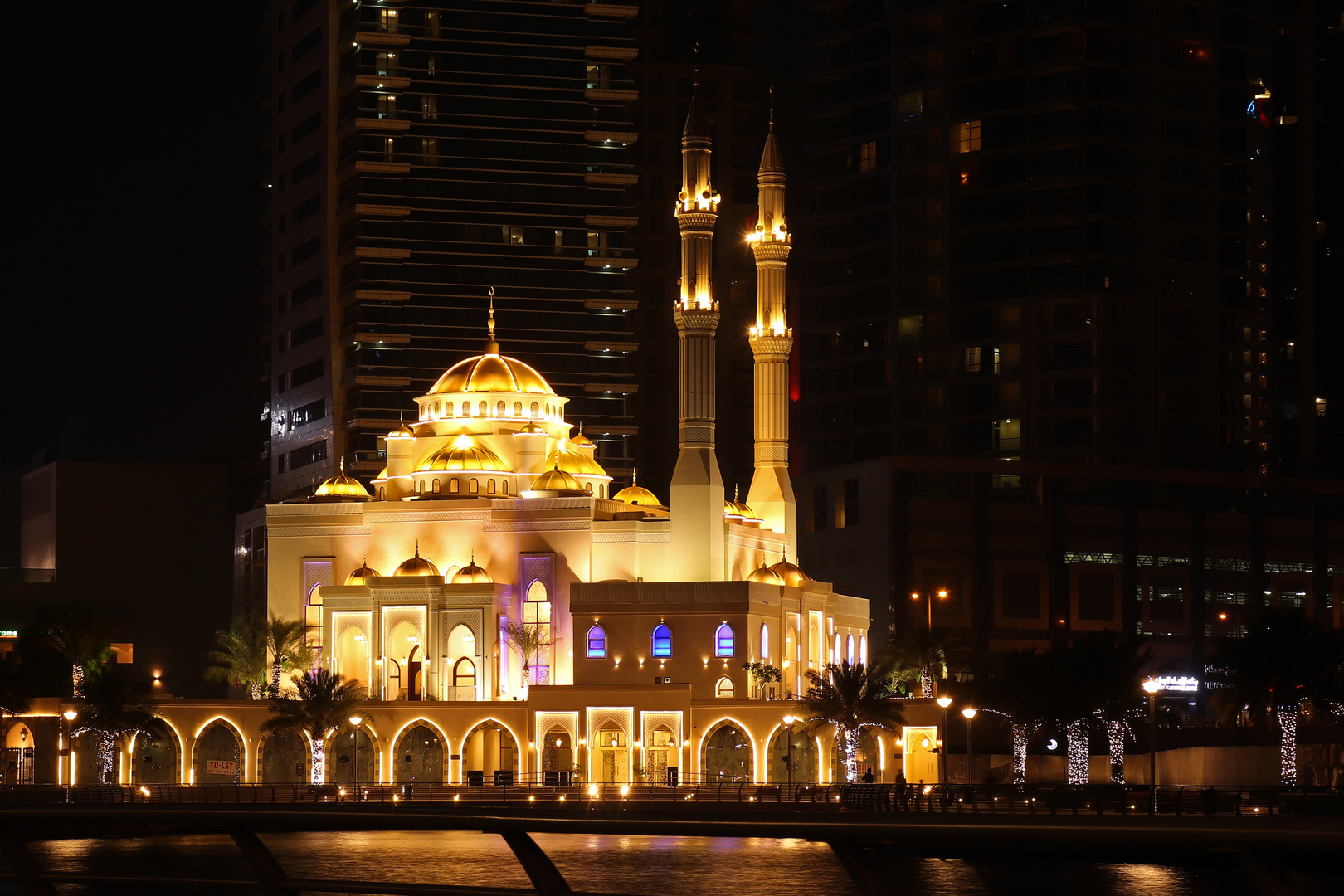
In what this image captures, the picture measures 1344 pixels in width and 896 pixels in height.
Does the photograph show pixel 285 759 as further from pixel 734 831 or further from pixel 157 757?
pixel 734 831

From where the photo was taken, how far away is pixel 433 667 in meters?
73.2

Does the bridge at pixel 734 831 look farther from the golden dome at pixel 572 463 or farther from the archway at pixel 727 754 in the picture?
the golden dome at pixel 572 463

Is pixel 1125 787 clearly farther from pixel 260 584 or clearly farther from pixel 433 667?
pixel 260 584

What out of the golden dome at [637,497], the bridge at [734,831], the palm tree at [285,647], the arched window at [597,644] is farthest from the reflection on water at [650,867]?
the bridge at [734,831]

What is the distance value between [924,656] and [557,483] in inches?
663

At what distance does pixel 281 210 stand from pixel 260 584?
2508cm

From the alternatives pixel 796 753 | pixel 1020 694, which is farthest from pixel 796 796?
pixel 1020 694

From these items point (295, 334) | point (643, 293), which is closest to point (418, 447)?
point (295, 334)

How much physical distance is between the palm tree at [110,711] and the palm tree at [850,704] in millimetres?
23431

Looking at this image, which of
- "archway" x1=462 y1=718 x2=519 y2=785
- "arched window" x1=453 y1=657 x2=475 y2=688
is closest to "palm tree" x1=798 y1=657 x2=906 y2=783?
"archway" x1=462 y1=718 x2=519 y2=785

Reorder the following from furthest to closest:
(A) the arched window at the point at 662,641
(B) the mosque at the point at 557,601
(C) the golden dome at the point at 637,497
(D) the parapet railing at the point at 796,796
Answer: (C) the golden dome at the point at 637,497 → (A) the arched window at the point at 662,641 → (B) the mosque at the point at 557,601 → (D) the parapet railing at the point at 796,796

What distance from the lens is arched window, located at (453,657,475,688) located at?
73.5 metres

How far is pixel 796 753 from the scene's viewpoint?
68062mm

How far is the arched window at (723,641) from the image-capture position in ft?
232
